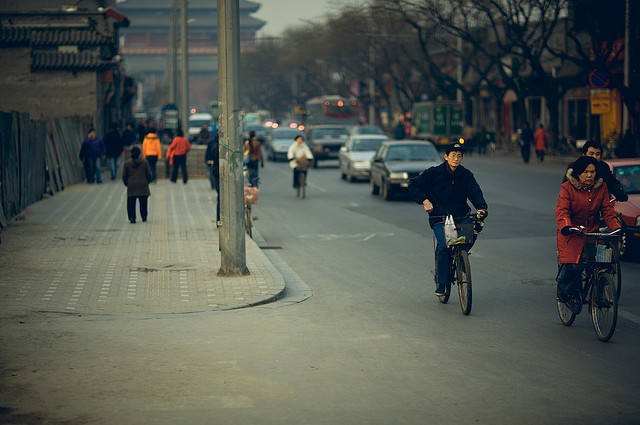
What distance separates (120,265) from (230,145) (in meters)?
2.37

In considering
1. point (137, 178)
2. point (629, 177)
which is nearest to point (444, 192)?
point (629, 177)

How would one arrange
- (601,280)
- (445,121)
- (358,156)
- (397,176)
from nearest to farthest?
(601,280)
(397,176)
(358,156)
(445,121)

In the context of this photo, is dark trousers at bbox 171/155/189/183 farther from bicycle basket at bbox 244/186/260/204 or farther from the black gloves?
the black gloves

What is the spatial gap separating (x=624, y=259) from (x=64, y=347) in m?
Result: 8.78

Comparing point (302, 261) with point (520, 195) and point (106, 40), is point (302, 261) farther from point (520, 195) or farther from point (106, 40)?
point (106, 40)

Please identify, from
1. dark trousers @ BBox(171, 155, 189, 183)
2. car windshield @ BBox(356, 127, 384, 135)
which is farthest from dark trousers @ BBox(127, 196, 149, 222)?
car windshield @ BBox(356, 127, 384, 135)

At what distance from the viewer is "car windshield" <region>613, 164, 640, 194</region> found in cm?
1611

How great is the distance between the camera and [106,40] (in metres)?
45.9

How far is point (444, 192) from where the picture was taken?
11.4 m

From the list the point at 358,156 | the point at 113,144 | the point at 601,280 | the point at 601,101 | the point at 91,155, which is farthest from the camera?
the point at 601,101

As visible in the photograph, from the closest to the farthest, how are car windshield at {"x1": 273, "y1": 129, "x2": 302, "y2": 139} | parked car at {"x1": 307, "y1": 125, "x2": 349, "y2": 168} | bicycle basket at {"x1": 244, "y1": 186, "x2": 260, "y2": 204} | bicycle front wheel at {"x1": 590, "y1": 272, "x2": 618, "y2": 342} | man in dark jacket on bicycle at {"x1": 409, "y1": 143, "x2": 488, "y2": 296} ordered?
1. bicycle front wheel at {"x1": 590, "y1": 272, "x2": 618, "y2": 342}
2. man in dark jacket on bicycle at {"x1": 409, "y1": 143, "x2": 488, "y2": 296}
3. bicycle basket at {"x1": 244, "y1": 186, "x2": 260, "y2": 204}
4. parked car at {"x1": 307, "y1": 125, "x2": 349, "y2": 168}
5. car windshield at {"x1": 273, "y1": 129, "x2": 302, "y2": 139}

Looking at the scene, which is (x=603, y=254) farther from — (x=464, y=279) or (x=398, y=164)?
(x=398, y=164)

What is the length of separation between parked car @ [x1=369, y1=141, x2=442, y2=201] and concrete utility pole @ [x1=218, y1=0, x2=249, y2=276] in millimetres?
13969

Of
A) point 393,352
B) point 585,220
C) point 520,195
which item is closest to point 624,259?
point 585,220
